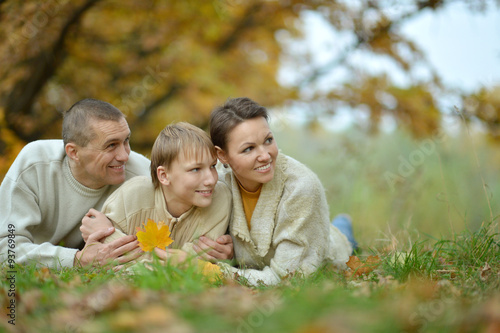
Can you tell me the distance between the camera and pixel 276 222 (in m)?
3.21

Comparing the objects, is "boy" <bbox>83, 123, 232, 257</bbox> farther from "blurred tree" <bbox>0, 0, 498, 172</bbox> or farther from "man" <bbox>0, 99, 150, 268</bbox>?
"blurred tree" <bbox>0, 0, 498, 172</bbox>

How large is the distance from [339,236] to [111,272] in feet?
6.55

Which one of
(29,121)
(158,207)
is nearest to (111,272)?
(158,207)

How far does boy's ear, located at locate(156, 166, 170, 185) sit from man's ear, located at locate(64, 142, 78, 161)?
74 cm

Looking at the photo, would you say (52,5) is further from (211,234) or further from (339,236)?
(339,236)

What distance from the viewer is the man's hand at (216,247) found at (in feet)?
10.2

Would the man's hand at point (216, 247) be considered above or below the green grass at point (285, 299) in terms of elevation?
below

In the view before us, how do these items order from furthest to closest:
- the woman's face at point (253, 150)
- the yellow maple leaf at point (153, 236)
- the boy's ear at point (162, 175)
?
the boy's ear at point (162, 175) → the woman's face at point (253, 150) → the yellow maple leaf at point (153, 236)

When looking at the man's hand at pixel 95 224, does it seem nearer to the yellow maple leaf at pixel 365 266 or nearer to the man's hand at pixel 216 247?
the man's hand at pixel 216 247

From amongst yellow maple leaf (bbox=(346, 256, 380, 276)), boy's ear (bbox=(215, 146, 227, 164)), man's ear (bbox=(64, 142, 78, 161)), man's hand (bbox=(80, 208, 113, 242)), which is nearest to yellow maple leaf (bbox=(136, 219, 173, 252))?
man's hand (bbox=(80, 208, 113, 242))

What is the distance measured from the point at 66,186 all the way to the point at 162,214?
90cm

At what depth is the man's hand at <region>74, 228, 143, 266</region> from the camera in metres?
3.03

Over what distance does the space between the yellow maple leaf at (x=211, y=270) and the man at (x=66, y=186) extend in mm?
549

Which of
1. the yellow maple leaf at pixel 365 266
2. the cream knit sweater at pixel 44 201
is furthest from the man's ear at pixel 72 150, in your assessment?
the yellow maple leaf at pixel 365 266
